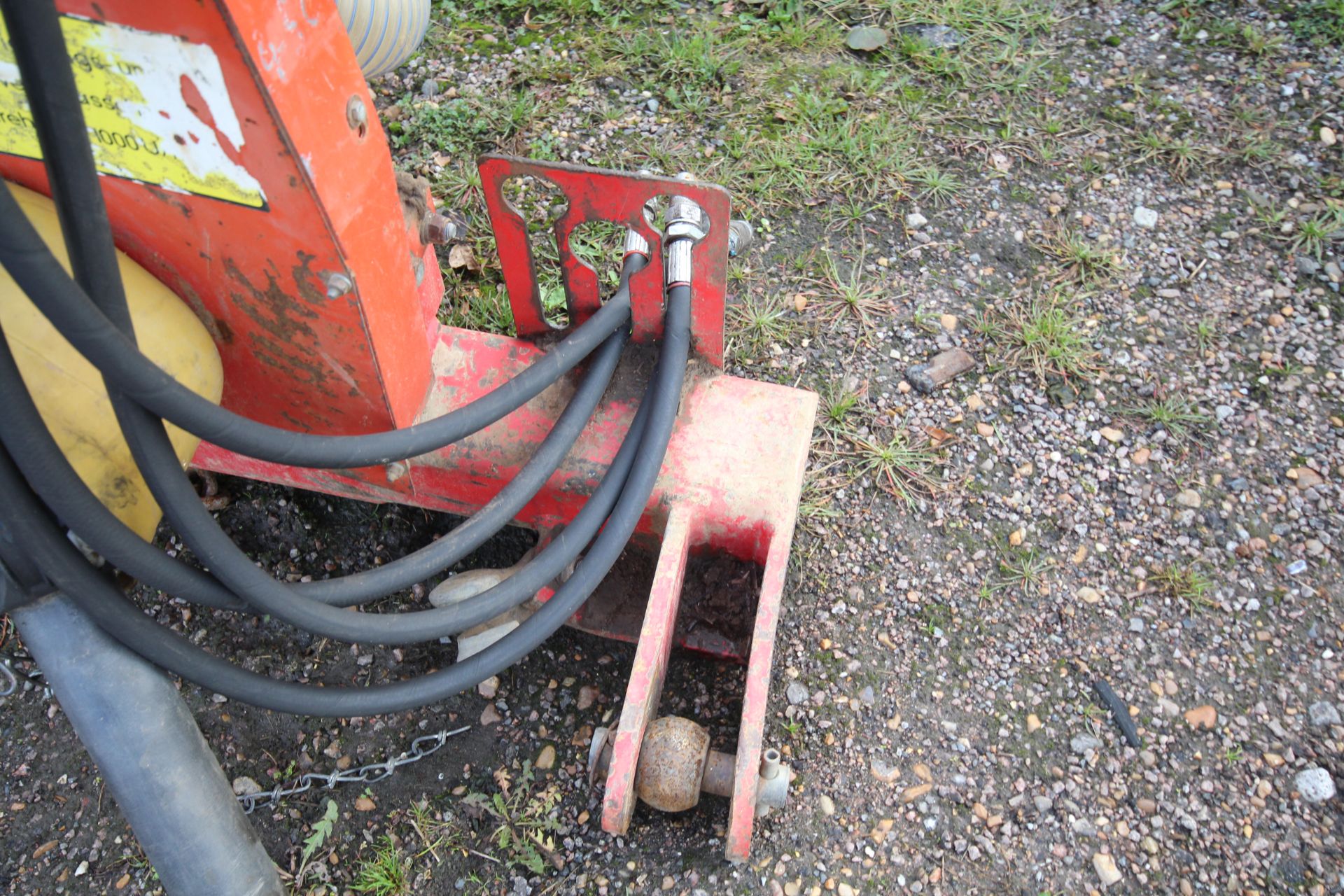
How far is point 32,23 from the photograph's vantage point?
2.39ft

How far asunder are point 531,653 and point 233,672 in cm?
64

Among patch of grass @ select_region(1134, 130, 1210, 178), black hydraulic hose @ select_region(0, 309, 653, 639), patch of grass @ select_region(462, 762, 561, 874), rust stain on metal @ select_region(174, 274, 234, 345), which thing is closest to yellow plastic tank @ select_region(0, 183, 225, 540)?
rust stain on metal @ select_region(174, 274, 234, 345)

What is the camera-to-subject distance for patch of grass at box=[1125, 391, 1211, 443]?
6.89 ft

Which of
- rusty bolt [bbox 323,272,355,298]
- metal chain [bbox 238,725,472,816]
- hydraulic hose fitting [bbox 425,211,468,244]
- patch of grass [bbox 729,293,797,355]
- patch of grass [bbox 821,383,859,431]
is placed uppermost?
rusty bolt [bbox 323,272,355,298]

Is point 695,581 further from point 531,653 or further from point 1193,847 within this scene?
point 1193,847

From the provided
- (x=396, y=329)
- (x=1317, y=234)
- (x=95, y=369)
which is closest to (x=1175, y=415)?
(x=1317, y=234)

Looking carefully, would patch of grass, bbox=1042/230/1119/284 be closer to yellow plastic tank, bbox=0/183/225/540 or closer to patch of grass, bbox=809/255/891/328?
patch of grass, bbox=809/255/891/328

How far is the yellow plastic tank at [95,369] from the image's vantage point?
3.60ft

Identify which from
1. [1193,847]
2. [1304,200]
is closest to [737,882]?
[1193,847]

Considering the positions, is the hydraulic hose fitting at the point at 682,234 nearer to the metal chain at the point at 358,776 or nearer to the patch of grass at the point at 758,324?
the patch of grass at the point at 758,324

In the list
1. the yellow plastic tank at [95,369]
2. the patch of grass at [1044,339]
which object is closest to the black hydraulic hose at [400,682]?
the yellow plastic tank at [95,369]

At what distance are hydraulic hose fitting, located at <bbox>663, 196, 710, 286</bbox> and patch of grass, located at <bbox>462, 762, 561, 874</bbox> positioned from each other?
0.90 m

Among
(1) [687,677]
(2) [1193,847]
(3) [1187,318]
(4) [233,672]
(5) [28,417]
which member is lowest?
(2) [1193,847]

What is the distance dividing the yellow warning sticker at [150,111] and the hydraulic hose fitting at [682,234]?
56 cm
